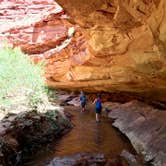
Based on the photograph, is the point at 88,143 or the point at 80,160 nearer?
the point at 80,160

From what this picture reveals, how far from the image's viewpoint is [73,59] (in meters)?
18.0

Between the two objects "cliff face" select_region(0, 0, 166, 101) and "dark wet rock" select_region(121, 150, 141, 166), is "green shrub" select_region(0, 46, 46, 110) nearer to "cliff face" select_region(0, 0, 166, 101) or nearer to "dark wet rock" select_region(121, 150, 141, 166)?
"cliff face" select_region(0, 0, 166, 101)

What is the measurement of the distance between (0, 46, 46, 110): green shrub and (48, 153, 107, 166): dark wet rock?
3988mm

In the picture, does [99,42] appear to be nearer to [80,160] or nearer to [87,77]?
[80,160]

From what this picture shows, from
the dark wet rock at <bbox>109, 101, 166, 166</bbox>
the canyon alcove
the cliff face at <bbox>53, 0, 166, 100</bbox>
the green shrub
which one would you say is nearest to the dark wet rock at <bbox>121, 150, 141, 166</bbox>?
the canyon alcove

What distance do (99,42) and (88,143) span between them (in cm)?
376

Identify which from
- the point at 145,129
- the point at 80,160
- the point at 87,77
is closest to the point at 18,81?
the point at 87,77

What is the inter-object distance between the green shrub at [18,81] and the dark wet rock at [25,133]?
119 centimetres

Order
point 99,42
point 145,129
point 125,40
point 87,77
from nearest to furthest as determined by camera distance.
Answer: point 125,40, point 145,129, point 99,42, point 87,77

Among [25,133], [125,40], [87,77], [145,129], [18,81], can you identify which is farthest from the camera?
[87,77]

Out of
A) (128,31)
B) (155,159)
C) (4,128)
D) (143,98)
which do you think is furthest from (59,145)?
(143,98)

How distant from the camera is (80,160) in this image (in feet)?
31.5

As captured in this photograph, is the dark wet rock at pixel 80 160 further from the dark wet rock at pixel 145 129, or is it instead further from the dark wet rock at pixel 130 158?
the dark wet rock at pixel 145 129

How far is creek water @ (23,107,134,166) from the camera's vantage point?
35.6 ft
